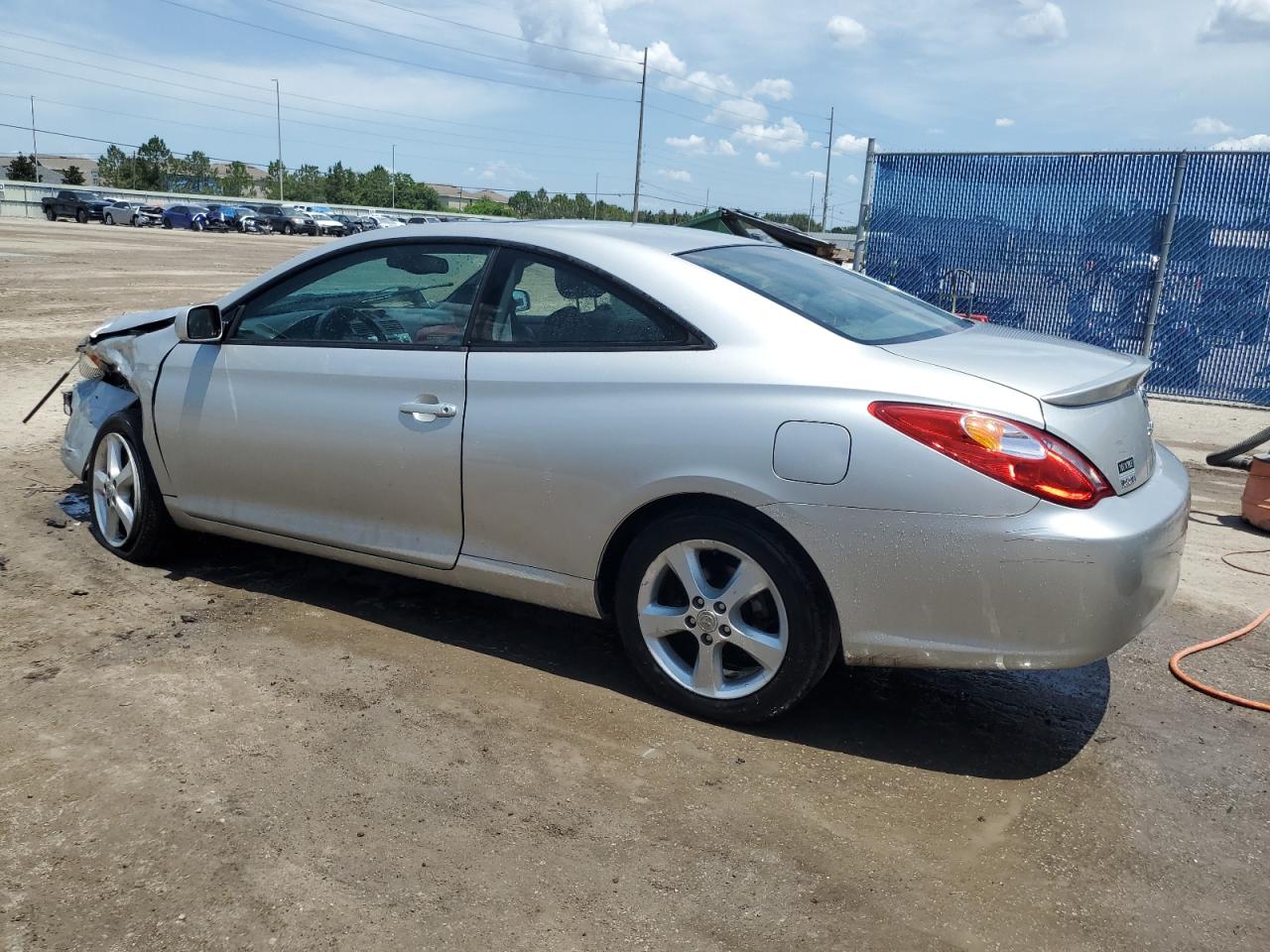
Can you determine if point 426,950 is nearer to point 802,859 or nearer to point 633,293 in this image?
point 802,859

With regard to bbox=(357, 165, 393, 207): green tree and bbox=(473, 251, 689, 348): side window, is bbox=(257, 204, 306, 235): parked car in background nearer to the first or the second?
bbox=(357, 165, 393, 207): green tree

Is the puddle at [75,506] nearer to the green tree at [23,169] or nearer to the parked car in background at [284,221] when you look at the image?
the parked car in background at [284,221]

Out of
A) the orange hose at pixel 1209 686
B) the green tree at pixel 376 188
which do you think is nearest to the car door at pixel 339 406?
the orange hose at pixel 1209 686

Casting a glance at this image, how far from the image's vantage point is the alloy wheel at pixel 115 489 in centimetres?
481

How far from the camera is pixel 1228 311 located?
35.7 feet

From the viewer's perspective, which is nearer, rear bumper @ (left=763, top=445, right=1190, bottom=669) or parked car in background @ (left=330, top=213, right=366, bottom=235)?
rear bumper @ (left=763, top=445, right=1190, bottom=669)

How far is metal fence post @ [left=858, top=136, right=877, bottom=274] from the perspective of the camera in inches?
484

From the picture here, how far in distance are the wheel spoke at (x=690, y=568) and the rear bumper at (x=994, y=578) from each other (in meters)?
0.33

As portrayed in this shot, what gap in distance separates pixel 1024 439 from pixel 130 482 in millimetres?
3883

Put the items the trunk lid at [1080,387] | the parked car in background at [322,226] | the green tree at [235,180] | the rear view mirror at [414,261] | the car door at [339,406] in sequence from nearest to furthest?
the trunk lid at [1080,387] → the car door at [339,406] → the rear view mirror at [414,261] → the parked car in background at [322,226] → the green tree at [235,180]

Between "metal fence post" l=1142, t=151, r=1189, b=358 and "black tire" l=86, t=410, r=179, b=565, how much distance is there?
10038 millimetres

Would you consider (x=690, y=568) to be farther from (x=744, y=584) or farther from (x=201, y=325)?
(x=201, y=325)

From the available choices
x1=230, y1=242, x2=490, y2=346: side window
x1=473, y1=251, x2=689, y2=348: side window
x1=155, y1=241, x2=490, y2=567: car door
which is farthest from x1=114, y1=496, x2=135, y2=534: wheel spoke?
x1=473, y1=251, x2=689, y2=348: side window

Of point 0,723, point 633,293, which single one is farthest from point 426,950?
point 633,293
